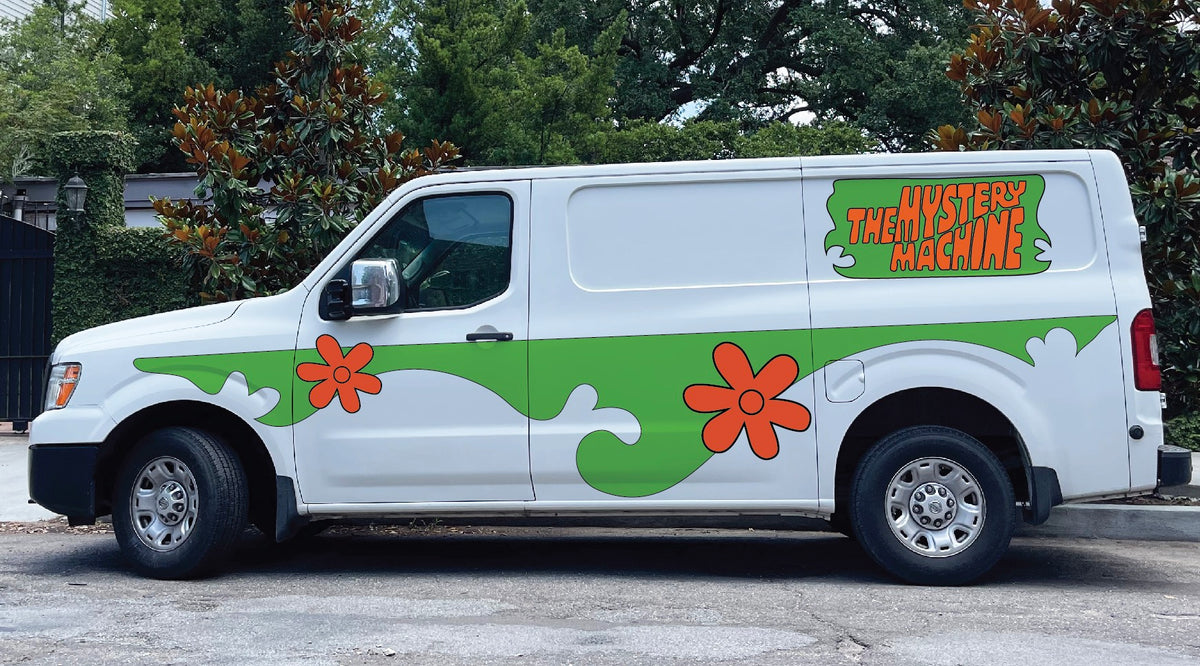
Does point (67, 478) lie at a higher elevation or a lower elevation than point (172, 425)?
lower

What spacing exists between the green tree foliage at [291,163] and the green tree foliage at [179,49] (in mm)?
21642

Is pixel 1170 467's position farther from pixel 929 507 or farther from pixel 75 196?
pixel 75 196

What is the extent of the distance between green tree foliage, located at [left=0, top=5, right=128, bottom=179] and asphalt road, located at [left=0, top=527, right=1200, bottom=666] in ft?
64.5

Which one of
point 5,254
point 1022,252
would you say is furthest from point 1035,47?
point 5,254

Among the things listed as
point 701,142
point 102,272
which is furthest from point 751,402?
point 701,142

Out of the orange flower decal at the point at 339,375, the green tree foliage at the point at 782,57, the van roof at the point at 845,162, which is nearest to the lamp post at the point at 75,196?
the orange flower decal at the point at 339,375

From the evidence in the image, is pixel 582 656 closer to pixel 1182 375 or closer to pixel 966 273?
pixel 966 273

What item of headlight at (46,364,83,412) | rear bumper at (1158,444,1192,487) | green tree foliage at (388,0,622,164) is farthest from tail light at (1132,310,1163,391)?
green tree foliage at (388,0,622,164)

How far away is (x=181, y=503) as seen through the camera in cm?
648

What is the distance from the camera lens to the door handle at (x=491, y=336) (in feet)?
20.8

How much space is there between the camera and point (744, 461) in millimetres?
6195

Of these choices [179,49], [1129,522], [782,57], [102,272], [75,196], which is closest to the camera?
[1129,522]

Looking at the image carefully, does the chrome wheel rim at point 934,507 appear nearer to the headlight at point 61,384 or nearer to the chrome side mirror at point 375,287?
the chrome side mirror at point 375,287

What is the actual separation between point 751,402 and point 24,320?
1084cm
